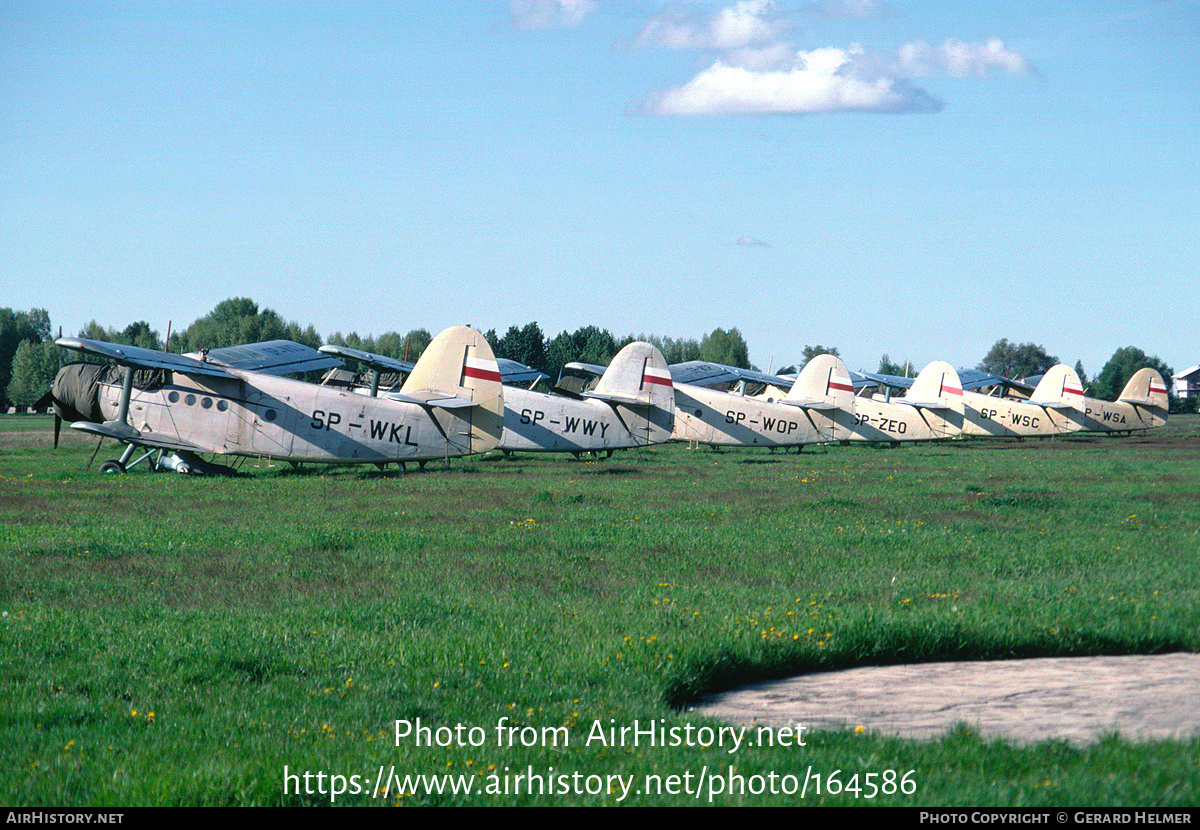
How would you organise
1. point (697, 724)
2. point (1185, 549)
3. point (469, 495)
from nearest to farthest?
point (697, 724)
point (1185, 549)
point (469, 495)

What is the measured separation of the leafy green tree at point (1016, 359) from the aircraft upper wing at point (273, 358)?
162218 mm

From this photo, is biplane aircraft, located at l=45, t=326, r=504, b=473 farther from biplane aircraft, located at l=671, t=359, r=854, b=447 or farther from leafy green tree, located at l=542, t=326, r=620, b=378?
leafy green tree, located at l=542, t=326, r=620, b=378

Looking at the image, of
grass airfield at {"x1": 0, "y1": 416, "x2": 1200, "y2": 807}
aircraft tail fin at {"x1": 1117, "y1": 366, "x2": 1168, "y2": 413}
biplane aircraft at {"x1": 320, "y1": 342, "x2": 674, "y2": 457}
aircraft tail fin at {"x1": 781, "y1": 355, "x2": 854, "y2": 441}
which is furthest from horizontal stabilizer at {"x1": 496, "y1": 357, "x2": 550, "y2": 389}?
aircraft tail fin at {"x1": 1117, "y1": 366, "x2": 1168, "y2": 413}

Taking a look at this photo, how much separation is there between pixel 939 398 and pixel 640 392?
2192cm

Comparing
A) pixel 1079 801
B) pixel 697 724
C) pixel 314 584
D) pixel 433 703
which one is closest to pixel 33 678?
pixel 433 703

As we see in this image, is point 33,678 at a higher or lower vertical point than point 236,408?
lower

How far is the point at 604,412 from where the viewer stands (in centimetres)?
3114

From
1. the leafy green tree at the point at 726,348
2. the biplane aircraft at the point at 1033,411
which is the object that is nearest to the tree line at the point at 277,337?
the leafy green tree at the point at 726,348

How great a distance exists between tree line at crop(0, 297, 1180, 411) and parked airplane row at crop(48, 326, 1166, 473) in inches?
1349

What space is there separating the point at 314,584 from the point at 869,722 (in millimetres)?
6425

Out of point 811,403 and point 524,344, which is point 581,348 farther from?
point 811,403

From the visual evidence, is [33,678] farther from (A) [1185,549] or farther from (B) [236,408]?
(B) [236,408]

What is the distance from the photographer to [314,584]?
10.4 meters

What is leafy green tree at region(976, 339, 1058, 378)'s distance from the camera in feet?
573
